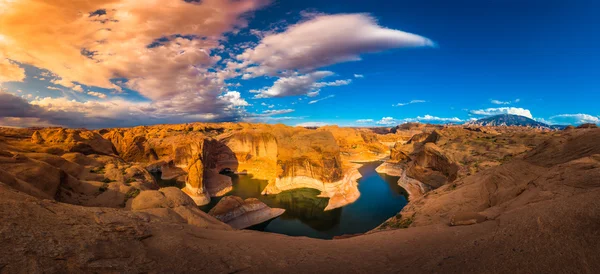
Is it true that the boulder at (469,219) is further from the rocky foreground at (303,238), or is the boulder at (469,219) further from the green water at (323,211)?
the green water at (323,211)

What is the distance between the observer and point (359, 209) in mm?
38969

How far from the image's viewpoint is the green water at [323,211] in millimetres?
32406

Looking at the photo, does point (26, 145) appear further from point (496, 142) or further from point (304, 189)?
point (496, 142)

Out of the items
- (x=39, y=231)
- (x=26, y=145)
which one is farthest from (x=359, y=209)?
(x=26, y=145)

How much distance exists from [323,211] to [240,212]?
1455 cm

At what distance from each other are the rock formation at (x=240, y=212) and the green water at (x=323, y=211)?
1287mm

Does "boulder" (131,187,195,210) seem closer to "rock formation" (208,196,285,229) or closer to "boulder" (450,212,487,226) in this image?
"rock formation" (208,196,285,229)

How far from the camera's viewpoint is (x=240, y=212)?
102 ft

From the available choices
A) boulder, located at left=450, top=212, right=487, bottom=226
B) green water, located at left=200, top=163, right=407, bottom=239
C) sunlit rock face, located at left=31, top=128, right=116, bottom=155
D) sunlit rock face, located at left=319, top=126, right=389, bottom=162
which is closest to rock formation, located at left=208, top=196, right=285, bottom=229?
green water, located at left=200, top=163, right=407, bottom=239

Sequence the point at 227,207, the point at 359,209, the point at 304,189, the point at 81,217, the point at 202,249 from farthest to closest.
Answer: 1. the point at 304,189
2. the point at 359,209
3. the point at 227,207
4. the point at 202,249
5. the point at 81,217

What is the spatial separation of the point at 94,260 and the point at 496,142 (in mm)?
56588

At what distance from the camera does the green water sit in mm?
32406

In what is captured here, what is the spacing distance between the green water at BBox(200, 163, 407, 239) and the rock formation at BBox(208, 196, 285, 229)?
129 centimetres

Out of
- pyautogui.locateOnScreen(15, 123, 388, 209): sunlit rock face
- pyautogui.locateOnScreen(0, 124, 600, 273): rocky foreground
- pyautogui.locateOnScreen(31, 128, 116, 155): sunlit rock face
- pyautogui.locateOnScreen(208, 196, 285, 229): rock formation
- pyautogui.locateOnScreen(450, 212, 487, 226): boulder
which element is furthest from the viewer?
pyautogui.locateOnScreen(15, 123, 388, 209): sunlit rock face
